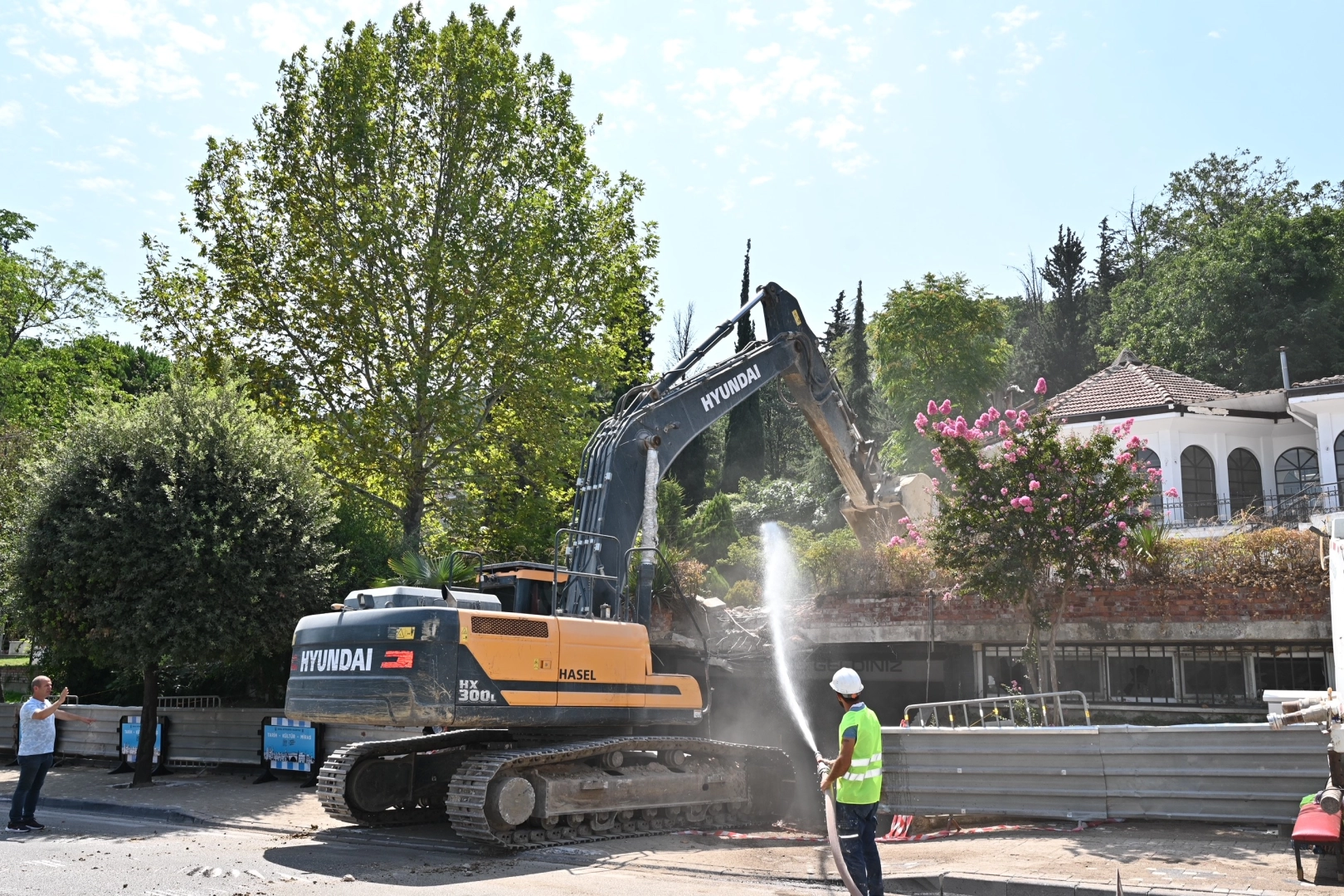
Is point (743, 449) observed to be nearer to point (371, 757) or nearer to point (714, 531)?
point (714, 531)

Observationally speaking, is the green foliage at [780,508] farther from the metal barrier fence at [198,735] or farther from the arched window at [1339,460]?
the metal barrier fence at [198,735]

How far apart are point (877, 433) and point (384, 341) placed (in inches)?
1392

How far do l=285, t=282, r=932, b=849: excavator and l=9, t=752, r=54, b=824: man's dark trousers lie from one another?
294 cm

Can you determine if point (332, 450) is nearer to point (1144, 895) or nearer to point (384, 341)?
point (384, 341)

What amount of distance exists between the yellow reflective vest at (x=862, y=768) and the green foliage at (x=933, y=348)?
1312 inches

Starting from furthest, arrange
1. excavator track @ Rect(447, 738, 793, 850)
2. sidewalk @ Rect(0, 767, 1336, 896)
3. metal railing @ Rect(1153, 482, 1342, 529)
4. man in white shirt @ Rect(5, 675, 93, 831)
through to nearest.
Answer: metal railing @ Rect(1153, 482, 1342, 529)
man in white shirt @ Rect(5, 675, 93, 831)
excavator track @ Rect(447, 738, 793, 850)
sidewalk @ Rect(0, 767, 1336, 896)

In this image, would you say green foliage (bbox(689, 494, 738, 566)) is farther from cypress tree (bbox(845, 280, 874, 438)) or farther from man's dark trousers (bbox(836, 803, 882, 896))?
man's dark trousers (bbox(836, 803, 882, 896))

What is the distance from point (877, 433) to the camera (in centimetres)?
5250

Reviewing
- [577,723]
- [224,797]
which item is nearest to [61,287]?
[224,797]

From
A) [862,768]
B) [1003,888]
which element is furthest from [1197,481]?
[862,768]

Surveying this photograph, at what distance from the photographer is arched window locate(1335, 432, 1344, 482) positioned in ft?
88.1

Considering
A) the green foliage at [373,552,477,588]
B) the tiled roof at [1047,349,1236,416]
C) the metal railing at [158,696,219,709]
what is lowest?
the metal railing at [158,696,219,709]

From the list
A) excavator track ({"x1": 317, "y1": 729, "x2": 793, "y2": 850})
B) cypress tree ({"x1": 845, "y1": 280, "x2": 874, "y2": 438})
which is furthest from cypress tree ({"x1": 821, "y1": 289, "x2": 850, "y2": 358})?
excavator track ({"x1": 317, "y1": 729, "x2": 793, "y2": 850})

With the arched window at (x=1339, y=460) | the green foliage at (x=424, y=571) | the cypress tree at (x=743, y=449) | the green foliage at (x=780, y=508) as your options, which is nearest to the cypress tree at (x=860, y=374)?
the cypress tree at (x=743, y=449)
